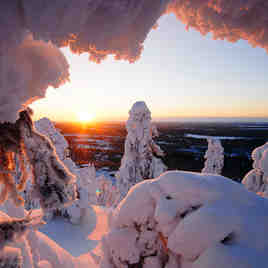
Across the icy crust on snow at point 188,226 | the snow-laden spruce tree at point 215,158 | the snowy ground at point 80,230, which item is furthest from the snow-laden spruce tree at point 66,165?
the snow-laden spruce tree at point 215,158

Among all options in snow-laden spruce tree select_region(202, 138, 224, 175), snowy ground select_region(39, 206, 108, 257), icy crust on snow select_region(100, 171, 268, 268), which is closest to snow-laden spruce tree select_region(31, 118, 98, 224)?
snowy ground select_region(39, 206, 108, 257)

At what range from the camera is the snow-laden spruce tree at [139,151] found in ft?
40.2

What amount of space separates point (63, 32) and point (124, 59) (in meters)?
0.47

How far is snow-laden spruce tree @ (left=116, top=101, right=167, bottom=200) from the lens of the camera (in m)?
12.2

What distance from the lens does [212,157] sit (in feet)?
65.7

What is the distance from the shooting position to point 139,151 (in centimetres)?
1266

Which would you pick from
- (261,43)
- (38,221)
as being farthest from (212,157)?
(38,221)

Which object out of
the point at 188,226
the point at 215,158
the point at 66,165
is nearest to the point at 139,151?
the point at 66,165

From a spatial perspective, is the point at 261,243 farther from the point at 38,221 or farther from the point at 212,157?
the point at 212,157

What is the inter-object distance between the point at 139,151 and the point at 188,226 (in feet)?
35.5

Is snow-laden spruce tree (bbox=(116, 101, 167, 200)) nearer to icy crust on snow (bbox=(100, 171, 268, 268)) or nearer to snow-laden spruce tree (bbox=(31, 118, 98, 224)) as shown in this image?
snow-laden spruce tree (bbox=(31, 118, 98, 224))

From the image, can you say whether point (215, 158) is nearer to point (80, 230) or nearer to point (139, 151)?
point (139, 151)

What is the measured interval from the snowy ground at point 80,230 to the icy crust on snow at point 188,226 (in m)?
6.71

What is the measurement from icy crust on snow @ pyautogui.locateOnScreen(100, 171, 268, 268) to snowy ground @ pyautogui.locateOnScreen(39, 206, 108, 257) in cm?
671
